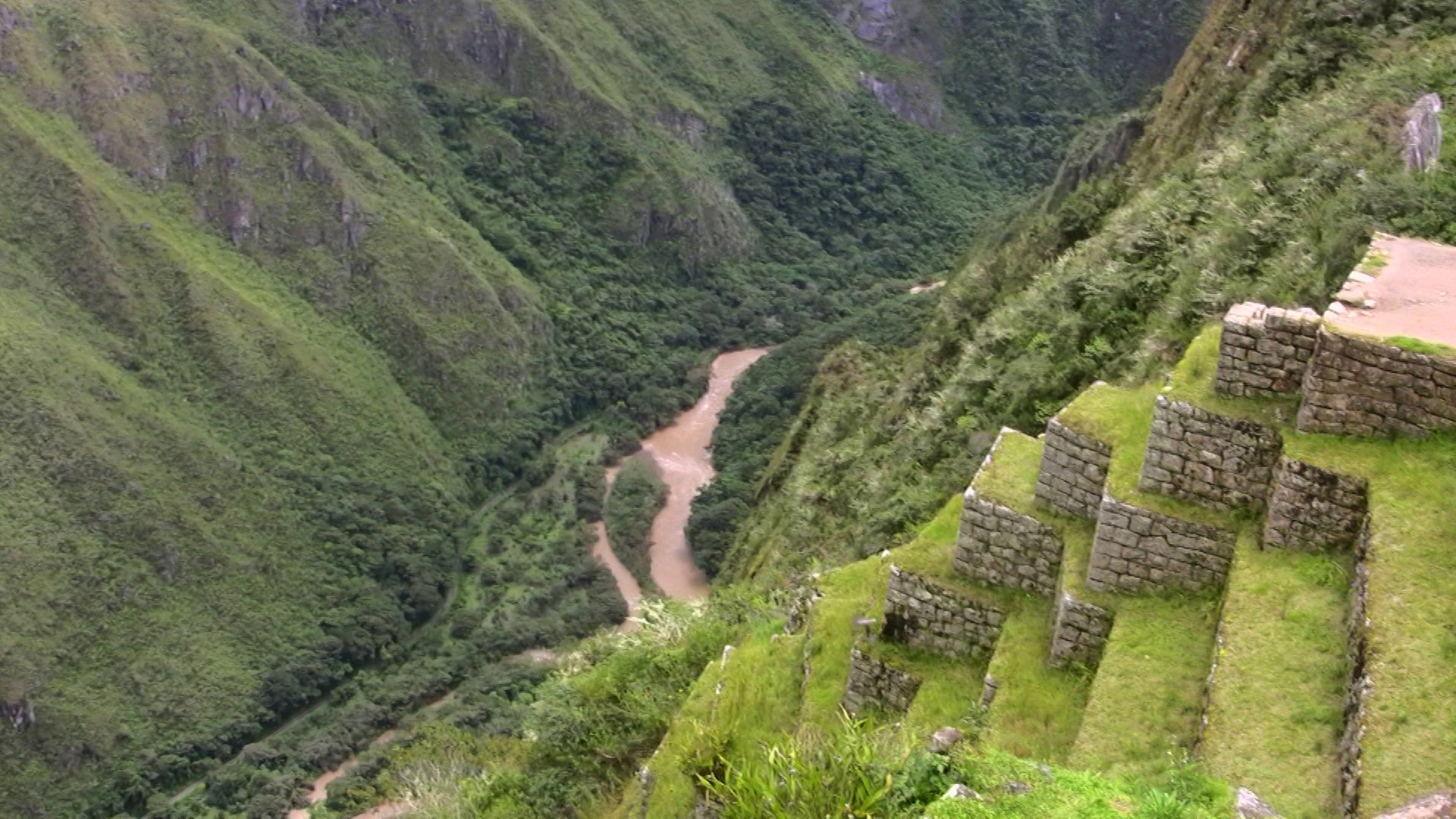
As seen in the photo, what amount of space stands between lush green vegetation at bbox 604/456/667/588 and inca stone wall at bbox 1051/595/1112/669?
65.4 m

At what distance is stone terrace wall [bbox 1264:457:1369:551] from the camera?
10086mm

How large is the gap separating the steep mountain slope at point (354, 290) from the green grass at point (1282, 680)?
62477mm

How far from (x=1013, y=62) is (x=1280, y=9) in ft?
442

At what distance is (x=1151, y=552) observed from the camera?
35.3 ft

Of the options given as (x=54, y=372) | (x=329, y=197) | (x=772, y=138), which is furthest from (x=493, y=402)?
(x=772, y=138)

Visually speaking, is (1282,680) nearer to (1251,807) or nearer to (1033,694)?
(1251,807)

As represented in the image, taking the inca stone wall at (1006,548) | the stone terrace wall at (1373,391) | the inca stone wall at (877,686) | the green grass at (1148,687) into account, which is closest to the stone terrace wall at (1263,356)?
the stone terrace wall at (1373,391)

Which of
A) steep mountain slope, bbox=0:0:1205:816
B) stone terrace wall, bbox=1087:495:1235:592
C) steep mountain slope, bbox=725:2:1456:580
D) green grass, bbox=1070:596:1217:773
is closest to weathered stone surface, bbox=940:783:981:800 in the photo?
green grass, bbox=1070:596:1217:773

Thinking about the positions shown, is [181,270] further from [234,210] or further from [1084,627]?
[1084,627]

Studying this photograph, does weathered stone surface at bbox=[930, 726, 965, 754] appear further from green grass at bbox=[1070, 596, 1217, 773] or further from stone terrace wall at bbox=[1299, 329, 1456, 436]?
stone terrace wall at bbox=[1299, 329, 1456, 436]

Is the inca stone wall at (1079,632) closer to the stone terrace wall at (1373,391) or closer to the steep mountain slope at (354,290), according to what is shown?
the stone terrace wall at (1373,391)

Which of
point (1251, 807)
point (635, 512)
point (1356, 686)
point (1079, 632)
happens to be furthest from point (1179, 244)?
point (635, 512)

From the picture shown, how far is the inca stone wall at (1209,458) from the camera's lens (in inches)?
422

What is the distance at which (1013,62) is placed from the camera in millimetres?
160875
